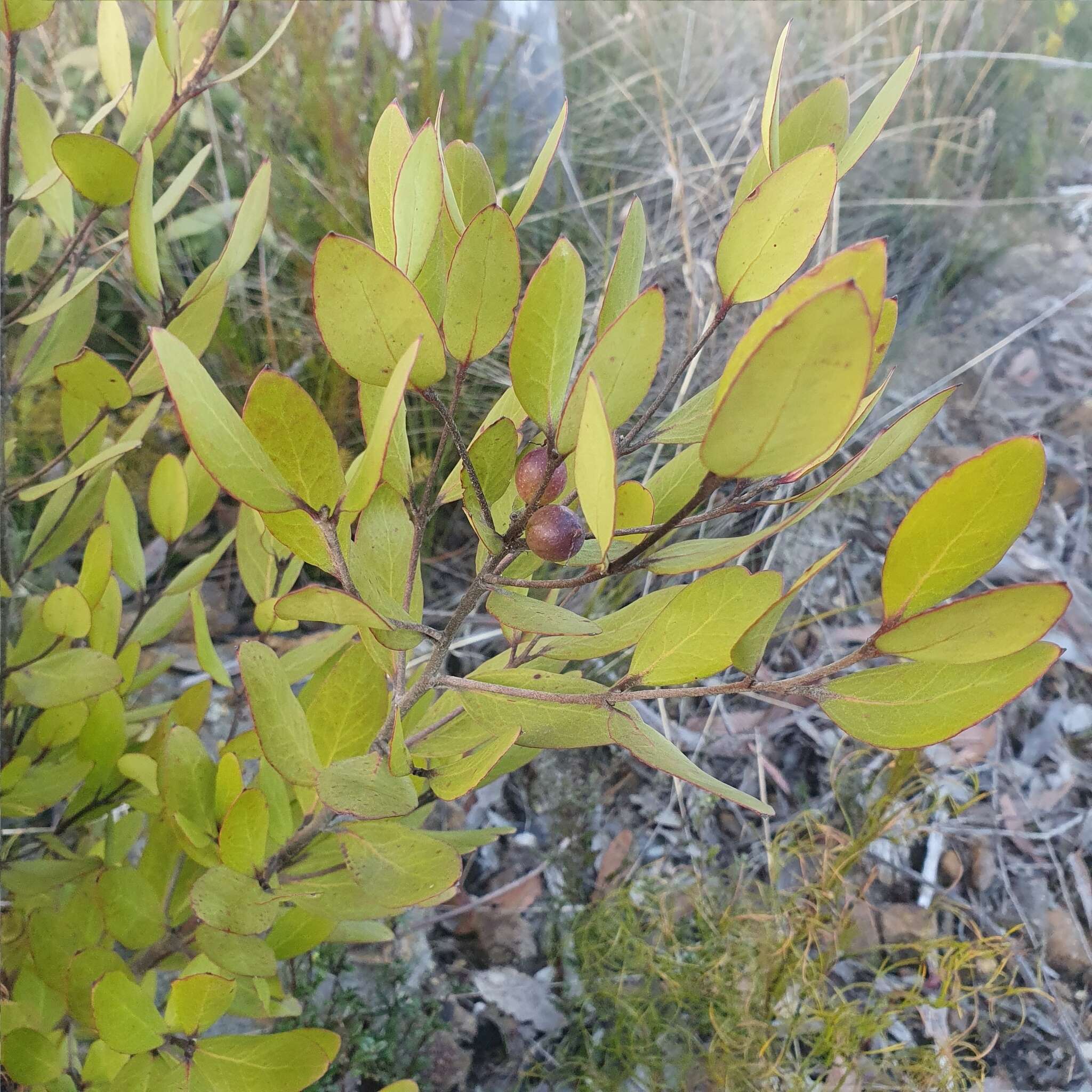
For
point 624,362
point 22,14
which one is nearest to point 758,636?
point 624,362

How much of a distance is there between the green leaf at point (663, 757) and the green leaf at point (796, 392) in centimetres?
14

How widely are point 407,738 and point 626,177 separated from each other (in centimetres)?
224

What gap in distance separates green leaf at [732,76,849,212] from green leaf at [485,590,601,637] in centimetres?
20

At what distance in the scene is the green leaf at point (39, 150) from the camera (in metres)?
0.71

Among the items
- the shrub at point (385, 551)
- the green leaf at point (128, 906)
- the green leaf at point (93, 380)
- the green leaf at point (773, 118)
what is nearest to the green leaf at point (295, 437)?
the shrub at point (385, 551)

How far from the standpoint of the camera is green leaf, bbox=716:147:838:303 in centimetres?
34

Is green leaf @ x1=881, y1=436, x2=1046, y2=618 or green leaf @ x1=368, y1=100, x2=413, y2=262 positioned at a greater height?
green leaf @ x1=368, y1=100, x2=413, y2=262

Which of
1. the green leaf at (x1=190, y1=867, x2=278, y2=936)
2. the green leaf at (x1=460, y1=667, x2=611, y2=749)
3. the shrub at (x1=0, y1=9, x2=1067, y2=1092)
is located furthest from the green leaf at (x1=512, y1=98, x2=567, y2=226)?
the green leaf at (x1=190, y1=867, x2=278, y2=936)

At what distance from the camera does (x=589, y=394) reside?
296 millimetres

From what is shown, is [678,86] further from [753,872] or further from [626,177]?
[753,872]

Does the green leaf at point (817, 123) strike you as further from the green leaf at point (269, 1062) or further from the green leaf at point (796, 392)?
Result: the green leaf at point (269, 1062)

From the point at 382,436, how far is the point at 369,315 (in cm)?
7

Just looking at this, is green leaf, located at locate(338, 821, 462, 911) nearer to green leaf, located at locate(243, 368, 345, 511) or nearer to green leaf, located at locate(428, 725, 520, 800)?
green leaf, located at locate(428, 725, 520, 800)

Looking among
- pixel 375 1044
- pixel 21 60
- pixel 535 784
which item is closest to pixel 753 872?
pixel 535 784
